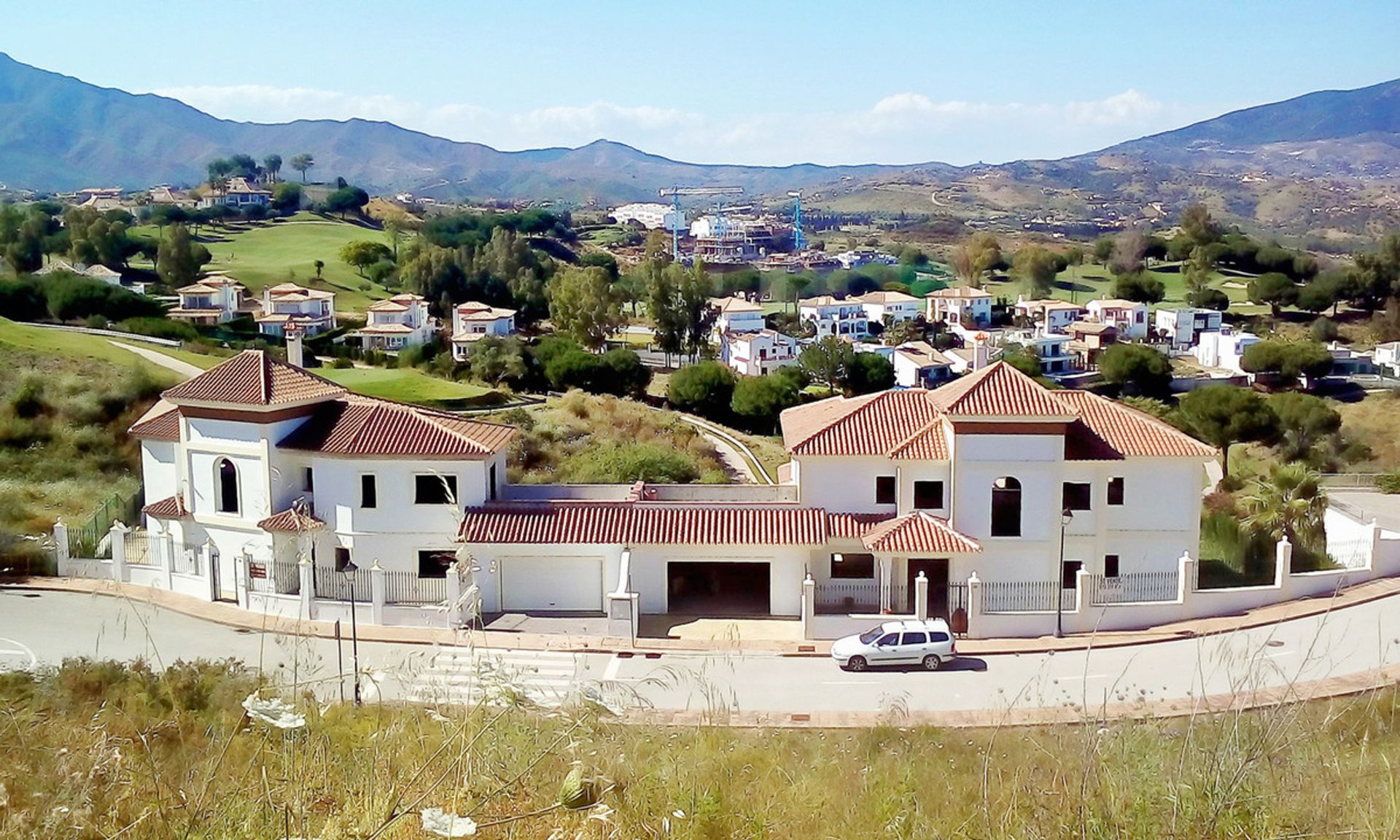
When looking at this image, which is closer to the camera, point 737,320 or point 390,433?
point 390,433

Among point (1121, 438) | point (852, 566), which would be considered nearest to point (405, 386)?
point (852, 566)

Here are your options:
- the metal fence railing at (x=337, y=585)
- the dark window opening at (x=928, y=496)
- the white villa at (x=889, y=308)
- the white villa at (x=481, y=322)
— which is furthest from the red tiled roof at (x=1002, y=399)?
the white villa at (x=889, y=308)

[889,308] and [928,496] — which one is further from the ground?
[928,496]

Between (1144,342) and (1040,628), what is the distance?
7168cm

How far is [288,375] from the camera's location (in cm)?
2406

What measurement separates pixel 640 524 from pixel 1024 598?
7139 mm

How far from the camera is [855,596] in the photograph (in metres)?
21.5

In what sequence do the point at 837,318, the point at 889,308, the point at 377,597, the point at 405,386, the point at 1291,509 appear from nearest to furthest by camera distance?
the point at 377,597 → the point at 1291,509 → the point at 405,386 → the point at 837,318 → the point at 889,308

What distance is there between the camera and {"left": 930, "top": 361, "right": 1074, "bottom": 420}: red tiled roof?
21750 millimetres

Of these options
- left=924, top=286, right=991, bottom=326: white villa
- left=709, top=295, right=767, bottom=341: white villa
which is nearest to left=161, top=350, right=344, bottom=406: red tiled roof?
left=709, top=295, right=767, bottom=341: white villa

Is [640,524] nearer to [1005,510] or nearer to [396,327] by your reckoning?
[1005,510]

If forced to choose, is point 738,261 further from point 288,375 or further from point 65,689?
point 65,689

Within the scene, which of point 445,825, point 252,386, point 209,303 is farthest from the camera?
point 209,303

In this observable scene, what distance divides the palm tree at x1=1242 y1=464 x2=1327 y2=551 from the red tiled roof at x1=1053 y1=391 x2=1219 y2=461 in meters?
2.95
